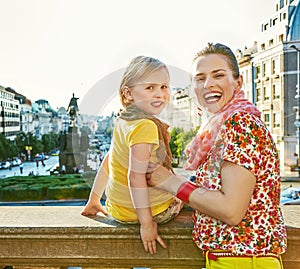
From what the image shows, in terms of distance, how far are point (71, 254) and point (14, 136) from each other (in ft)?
147

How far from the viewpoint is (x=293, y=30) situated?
22234 mm

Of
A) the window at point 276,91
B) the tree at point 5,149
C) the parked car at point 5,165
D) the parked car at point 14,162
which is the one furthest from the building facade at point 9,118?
the window at point 276,91

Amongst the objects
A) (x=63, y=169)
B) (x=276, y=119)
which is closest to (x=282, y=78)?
(x=276, y=119)

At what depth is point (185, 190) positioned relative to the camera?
4.13 feet

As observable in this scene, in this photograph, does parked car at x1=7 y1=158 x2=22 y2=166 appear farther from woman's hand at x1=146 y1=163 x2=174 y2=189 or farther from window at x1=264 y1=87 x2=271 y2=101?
woman's hand at x1=146 y1=163 x2=174 y2=189

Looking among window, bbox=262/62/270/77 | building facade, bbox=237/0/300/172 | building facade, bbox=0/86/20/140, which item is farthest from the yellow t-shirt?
building facade, bbox=0/86/20/140

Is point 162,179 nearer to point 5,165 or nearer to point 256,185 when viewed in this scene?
point 256,185

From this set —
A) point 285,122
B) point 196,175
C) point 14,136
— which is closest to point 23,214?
point 196,175

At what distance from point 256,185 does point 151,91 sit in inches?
16.8

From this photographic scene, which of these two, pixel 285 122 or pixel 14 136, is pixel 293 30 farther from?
pixel 14 136

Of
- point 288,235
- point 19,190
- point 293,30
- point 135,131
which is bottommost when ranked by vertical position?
point 19,190

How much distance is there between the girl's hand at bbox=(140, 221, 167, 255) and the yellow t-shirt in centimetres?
5

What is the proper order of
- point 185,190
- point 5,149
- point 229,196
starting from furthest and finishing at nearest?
point 5,149, point 185,190, point 229,196

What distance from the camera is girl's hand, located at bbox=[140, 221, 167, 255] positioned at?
4.65ft
